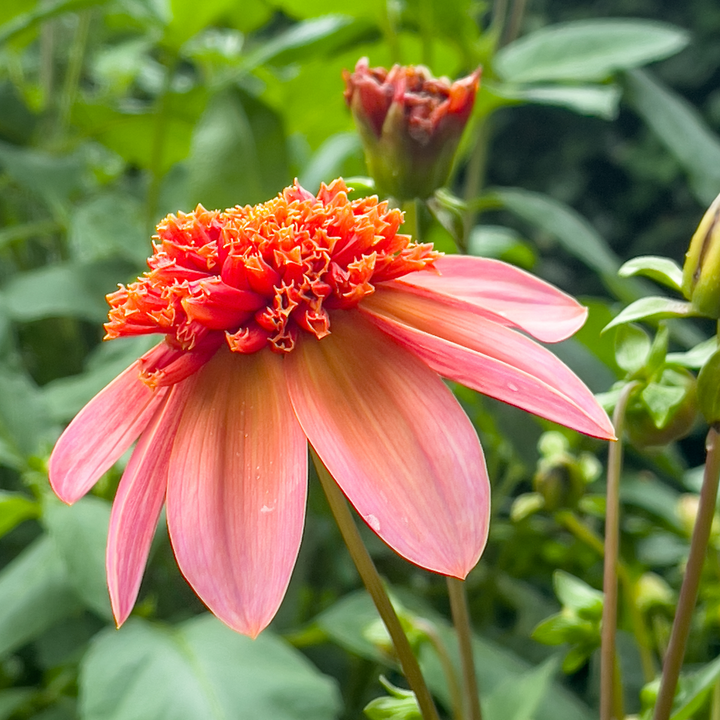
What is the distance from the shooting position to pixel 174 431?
19 cm

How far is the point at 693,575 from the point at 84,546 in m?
0.27

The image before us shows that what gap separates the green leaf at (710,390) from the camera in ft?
0.59

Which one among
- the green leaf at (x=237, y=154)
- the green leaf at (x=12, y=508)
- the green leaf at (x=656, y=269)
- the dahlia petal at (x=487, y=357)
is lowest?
the green leaf at (x=12, y=508)

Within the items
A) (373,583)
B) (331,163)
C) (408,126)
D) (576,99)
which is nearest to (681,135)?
(576,99)

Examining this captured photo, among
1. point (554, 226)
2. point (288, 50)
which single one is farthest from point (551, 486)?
point (288, 50)

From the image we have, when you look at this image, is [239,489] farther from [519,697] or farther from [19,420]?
[19,420]

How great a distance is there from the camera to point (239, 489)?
6.7 inches

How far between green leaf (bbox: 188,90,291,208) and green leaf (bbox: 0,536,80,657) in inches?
8.7

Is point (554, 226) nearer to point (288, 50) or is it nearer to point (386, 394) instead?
point (288, 50)

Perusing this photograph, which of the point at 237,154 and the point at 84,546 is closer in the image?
the point at 84,546

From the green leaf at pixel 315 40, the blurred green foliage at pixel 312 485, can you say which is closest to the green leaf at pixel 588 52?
the blurred green foliage at pixel 312 485

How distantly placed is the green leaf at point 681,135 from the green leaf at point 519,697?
0.31 m

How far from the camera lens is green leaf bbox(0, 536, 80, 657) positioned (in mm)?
388

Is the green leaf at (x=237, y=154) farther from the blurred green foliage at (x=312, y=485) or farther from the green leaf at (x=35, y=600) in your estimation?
the green leaf at (x=35, y=600)
